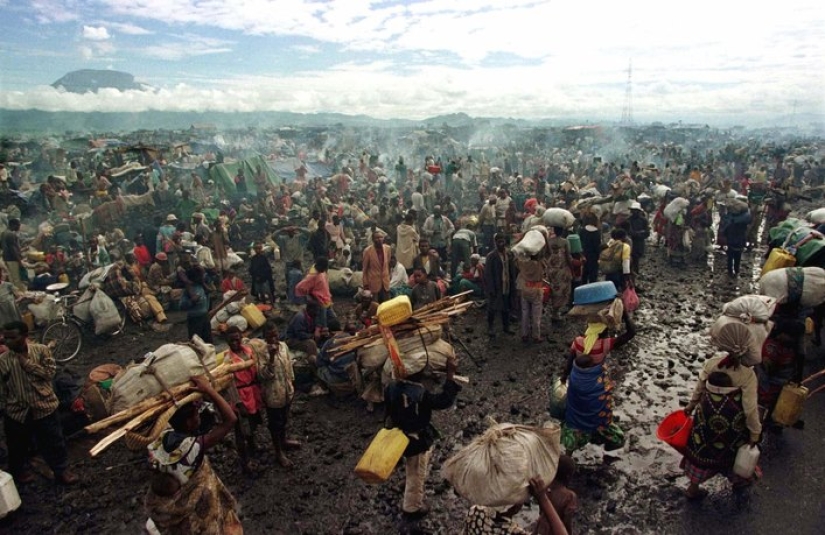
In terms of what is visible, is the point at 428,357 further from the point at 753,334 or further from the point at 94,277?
the point at 94,277

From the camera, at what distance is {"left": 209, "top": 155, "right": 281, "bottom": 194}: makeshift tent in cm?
1939

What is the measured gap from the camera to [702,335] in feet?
27.5

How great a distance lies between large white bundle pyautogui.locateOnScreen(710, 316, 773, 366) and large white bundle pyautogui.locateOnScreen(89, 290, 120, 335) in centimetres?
975

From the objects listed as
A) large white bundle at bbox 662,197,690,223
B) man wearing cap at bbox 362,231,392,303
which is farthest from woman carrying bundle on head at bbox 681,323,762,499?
large white bundle at bbox 662,197,690,223

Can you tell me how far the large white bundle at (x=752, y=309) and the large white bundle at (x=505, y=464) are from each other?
8.76 feet

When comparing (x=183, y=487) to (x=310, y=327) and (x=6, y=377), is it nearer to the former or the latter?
(x=6, y=377)

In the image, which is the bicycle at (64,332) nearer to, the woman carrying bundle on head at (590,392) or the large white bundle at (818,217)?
the woman carrying bundle on head at (590,392)

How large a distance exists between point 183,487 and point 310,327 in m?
4.19

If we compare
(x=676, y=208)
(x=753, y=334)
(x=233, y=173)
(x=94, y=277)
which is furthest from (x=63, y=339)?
(x=676, y=208)

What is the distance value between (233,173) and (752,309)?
19.1m

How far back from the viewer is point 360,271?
39.0 ft

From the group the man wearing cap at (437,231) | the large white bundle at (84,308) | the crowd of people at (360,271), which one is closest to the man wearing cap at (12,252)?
the crowd of people at (360,271)

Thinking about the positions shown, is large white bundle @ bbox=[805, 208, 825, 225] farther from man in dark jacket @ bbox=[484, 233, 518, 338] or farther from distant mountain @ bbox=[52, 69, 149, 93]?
distant mountain @ bbox=[52, 69, 149, 93]

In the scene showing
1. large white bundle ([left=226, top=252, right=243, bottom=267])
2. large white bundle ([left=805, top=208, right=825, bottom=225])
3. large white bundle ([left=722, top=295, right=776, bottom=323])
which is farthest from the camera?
large white bundle ([left=226, top=252, right=243, bottom=267])
